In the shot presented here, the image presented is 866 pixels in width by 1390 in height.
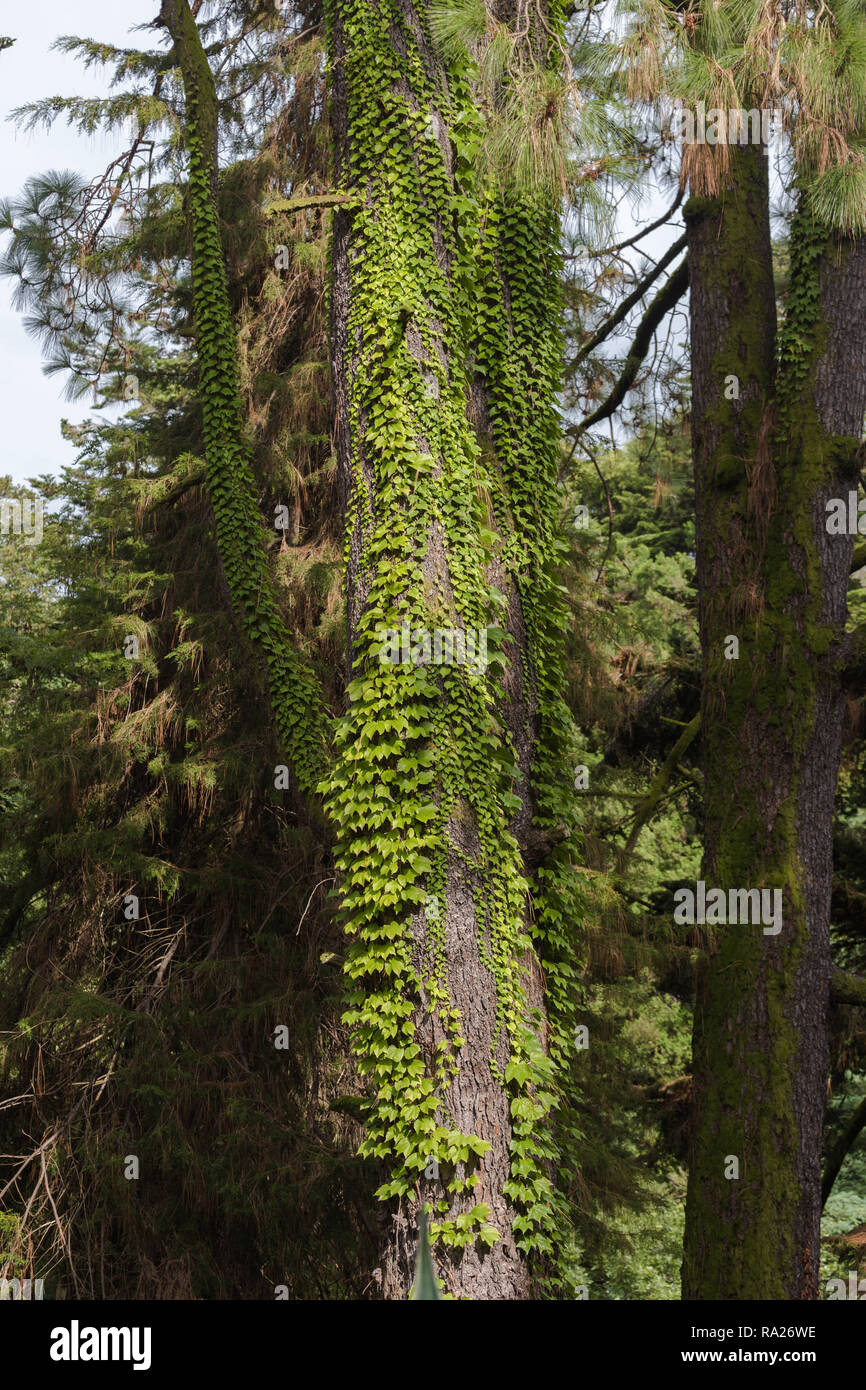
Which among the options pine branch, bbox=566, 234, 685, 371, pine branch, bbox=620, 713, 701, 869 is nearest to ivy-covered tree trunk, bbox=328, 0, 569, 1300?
pine branch, bbox=620, 713, 701, 869

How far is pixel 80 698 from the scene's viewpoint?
29.7ft

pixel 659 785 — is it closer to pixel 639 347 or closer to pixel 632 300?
pixel 639 347

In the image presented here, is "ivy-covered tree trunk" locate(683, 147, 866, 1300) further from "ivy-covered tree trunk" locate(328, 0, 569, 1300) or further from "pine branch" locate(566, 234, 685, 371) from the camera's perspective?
"pine branch" locate(566, 234, 685, 371)

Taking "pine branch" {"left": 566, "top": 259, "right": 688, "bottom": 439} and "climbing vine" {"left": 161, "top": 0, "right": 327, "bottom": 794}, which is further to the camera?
"pine branch" {"left": 566, "top": 259, "right": 688, "bottom": 439}

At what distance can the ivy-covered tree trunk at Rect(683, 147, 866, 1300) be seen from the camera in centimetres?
592

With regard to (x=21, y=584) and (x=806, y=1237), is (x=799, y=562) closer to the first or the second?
(x=806, y=1237)

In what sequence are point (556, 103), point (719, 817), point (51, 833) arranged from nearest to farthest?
point (556, 103) → point (719, 817) → point (51, 833)

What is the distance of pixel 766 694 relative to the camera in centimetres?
647

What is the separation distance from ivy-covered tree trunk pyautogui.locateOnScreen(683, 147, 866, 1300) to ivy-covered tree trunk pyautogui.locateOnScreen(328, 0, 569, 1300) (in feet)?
5.03

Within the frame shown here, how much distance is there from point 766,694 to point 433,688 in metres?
2.56

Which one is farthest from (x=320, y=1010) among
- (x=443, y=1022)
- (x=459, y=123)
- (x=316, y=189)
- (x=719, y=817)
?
(x=316, y=189)

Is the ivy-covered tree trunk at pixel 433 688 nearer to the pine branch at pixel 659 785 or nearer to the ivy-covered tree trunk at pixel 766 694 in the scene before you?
the ivy-covered tree trunk at pixel 766 694

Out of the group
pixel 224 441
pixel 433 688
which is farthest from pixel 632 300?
pixel 433 688

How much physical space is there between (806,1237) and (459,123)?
18.8ft
